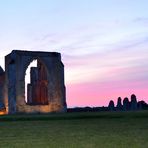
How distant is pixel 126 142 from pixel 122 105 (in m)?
49.8

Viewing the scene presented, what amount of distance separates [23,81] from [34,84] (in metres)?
6.56

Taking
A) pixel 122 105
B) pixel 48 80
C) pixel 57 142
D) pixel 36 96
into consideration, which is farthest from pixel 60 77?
pixel 57 142

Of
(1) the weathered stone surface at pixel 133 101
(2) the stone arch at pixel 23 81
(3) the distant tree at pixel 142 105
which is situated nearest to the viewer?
(2) the stone arch at pixel 23 81

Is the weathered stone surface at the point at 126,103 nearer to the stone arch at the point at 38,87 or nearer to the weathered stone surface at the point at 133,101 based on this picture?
the weathered stone surface at the point at 133,101

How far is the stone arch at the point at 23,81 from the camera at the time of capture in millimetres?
50500

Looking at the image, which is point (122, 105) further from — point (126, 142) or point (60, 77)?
point (126, 142)

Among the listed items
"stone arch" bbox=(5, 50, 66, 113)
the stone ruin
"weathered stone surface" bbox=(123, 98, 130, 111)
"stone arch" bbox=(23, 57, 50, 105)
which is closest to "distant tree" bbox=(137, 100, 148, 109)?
"weathered stone surface" bbox=(123, 98, 130, 111)

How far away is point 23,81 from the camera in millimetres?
50906

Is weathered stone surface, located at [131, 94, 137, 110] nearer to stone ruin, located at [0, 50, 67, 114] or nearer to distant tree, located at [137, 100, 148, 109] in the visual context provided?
distant tree, located at [137, 100, 148, 109]

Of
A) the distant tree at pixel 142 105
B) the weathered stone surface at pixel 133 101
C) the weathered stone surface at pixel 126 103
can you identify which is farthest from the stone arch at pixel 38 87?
the distant tree at pixel 142 105

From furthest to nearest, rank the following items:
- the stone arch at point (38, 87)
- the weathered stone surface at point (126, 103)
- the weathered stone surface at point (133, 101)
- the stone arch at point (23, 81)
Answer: the weathered stone surface at point (126, 103)
the stone arch at point (38, 87)
the weathered stone surface at point (133, 101)
the stone arch at point (23, 81)


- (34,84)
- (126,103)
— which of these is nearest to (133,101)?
(126,103)

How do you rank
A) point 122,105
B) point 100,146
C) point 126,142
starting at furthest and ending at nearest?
point 122,105
point 126,142
point 100,146

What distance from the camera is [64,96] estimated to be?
5416 centimetres
